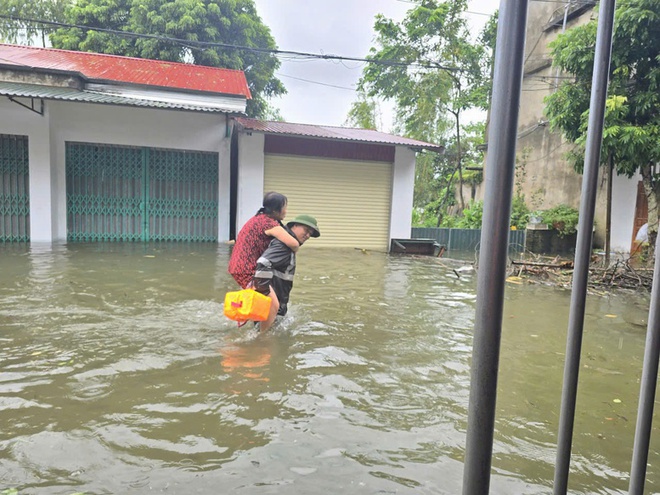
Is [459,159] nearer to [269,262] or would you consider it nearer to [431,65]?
[431,65]

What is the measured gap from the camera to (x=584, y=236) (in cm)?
146

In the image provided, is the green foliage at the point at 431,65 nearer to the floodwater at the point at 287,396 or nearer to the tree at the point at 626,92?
→ the tree at the point at 626,92

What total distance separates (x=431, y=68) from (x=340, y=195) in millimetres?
9086

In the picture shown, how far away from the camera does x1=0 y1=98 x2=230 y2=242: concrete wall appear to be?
10750mm

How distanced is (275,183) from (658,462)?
11.0 meters

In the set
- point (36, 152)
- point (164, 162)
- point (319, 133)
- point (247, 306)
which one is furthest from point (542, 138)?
point (36, 152)

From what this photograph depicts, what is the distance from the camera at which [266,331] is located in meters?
4.76

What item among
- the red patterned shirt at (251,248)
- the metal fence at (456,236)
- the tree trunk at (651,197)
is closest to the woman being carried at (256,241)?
the red patterned shirt at (251,248)

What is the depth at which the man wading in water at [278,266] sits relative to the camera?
4520 mm

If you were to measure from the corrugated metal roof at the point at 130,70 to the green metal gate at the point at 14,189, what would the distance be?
73.6 inches

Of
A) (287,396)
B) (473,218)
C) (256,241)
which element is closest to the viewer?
(287,396)

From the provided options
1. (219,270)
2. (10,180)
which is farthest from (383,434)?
(10,180)

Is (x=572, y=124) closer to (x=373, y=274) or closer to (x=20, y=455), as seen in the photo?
(x=373, y=274)

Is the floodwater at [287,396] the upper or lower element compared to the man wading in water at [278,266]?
lower
